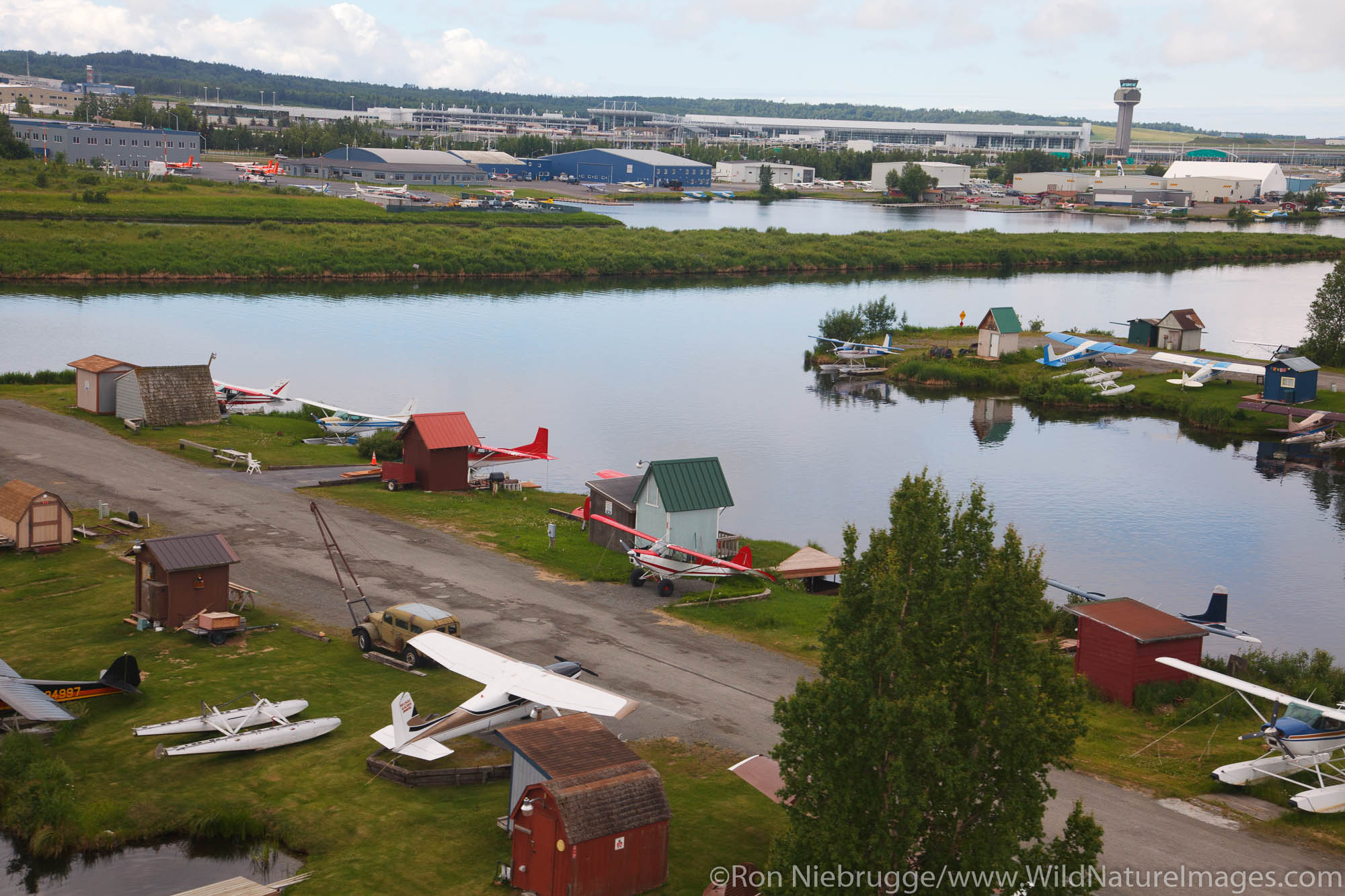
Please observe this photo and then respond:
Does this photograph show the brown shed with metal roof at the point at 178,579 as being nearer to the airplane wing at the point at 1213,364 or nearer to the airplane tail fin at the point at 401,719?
the airplane tail fin at the point at 401,719

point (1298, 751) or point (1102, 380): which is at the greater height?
point (1102, 380)

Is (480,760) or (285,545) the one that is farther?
(285,545)

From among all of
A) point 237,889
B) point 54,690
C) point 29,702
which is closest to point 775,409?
point 54,690

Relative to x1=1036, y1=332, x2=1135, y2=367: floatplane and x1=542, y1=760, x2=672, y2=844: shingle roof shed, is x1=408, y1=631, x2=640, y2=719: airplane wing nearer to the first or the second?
x1=542, y1=760, x2=672, y2=844: shingle roof shed

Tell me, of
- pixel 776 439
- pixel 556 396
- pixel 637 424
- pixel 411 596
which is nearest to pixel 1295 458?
pixel 776 439

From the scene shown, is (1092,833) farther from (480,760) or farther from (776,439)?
(776,439)

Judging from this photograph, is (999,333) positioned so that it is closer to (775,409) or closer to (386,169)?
(775,409)
